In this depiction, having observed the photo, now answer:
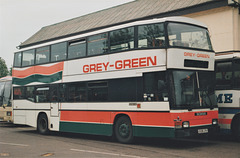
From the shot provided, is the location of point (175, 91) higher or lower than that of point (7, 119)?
higher

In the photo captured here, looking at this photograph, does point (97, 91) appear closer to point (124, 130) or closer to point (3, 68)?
point (124, 130)

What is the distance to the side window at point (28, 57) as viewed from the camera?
1727 centimetres

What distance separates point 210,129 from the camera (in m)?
11.5

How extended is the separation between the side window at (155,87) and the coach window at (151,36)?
3.26ft

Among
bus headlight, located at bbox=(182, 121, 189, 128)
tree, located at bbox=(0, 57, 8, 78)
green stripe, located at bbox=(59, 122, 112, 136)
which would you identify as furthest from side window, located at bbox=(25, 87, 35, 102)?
tree, located at bbox=(0, 57, 8, 78)

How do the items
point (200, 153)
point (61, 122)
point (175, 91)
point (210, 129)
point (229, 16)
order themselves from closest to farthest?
point (200, 153), point (175, 91), point (210, 129), point (61, 122), point (229, 16)

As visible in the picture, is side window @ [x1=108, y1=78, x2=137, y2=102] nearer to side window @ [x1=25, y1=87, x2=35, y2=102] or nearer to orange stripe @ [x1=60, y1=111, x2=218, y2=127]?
orange stripe @ [x1=60, y1=111, x2=218, y2=127]

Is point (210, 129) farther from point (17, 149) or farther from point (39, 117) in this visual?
point (39, 117)

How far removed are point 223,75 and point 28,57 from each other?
32.8 feet

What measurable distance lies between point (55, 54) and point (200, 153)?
8710 millimetres

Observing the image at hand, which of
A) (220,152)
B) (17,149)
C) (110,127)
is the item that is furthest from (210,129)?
(17,149)

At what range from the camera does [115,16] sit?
105ft

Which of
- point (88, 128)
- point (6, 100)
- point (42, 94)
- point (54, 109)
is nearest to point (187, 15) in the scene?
point (42, 94)

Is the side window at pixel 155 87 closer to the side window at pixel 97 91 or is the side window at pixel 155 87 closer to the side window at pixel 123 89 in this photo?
the side window at pixel 123 89
